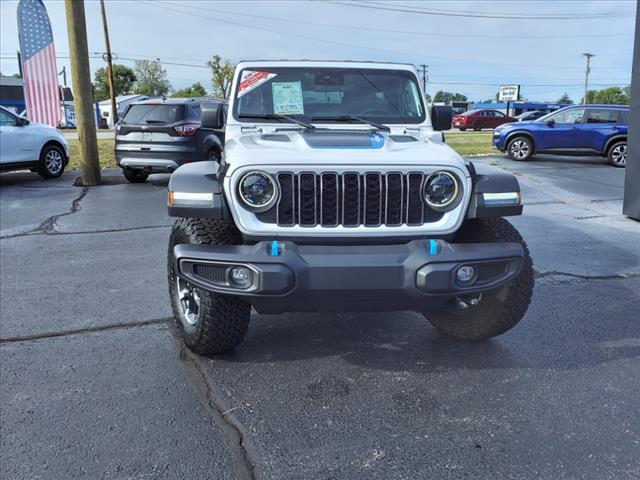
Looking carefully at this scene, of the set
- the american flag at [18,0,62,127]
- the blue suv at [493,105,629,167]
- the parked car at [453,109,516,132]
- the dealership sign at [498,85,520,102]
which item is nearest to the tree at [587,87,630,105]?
the dealership sign at [498,85,520,102]

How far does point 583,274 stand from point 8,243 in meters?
6.46

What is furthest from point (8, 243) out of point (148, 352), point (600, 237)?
point (600, 237)

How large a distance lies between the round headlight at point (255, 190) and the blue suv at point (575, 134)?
47.2 feet

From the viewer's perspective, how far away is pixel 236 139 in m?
3.83

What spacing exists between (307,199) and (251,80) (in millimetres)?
1787

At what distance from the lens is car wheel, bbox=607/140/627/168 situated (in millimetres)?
14992

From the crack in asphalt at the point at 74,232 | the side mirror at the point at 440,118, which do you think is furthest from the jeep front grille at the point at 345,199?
the crack in asphalt at the point at 74,232

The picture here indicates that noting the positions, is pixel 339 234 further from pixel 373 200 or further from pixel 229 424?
pixel 229 424

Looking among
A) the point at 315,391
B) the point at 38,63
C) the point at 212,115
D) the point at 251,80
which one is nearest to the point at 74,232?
the point at 212,115

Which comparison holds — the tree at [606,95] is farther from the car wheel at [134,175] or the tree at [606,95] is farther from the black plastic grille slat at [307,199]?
the black plastic grille slat at [307,199]

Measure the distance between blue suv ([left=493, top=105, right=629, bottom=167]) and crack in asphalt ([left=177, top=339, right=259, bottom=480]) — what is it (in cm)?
1437

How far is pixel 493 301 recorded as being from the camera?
356 centimetres

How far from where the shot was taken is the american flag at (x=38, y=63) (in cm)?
1529

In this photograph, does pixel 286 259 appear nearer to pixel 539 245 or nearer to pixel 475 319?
pixel 475 319
